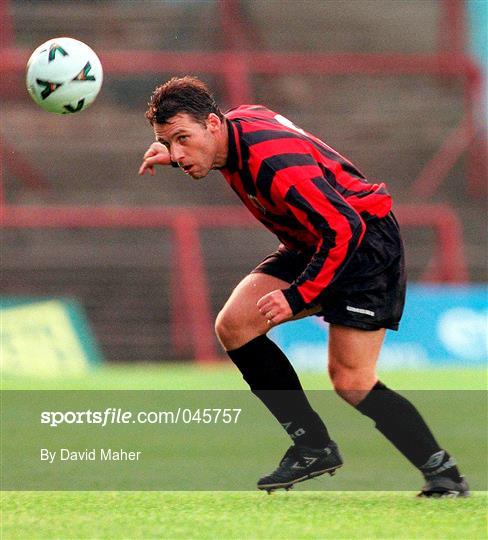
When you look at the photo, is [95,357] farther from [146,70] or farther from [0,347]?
[146,70]

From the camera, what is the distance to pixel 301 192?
4.67m

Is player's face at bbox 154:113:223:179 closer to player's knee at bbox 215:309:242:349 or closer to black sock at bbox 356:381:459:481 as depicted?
player's knee at bbox 215:309:242:349

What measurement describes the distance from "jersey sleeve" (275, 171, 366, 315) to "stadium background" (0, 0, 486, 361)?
9.06m

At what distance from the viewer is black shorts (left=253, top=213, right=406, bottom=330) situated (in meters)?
4.93

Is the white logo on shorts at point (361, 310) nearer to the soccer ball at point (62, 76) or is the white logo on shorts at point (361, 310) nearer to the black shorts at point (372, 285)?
the black shorts at point (372, 285)

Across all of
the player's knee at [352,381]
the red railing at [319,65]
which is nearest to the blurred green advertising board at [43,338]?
the red railing at [319,65]

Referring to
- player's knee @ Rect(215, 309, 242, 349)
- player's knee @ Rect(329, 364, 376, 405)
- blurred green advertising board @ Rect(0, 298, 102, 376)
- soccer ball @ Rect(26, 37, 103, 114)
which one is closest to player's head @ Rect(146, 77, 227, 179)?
player's knee @ Rect(215, 309, 242, 349)

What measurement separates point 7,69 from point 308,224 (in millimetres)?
12613

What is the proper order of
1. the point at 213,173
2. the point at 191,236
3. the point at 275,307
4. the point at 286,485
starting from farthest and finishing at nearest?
the point at 213,173 → the point at 191,236 → the point at 286,485 → the point at 275,307

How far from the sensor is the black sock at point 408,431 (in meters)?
4.95

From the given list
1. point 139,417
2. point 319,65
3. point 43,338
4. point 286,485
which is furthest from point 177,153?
point 319,65

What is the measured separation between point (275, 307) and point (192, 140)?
75cm

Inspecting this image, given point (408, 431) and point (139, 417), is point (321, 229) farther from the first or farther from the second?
point (139, 417)

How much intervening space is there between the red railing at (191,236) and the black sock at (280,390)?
8492 millimetres
